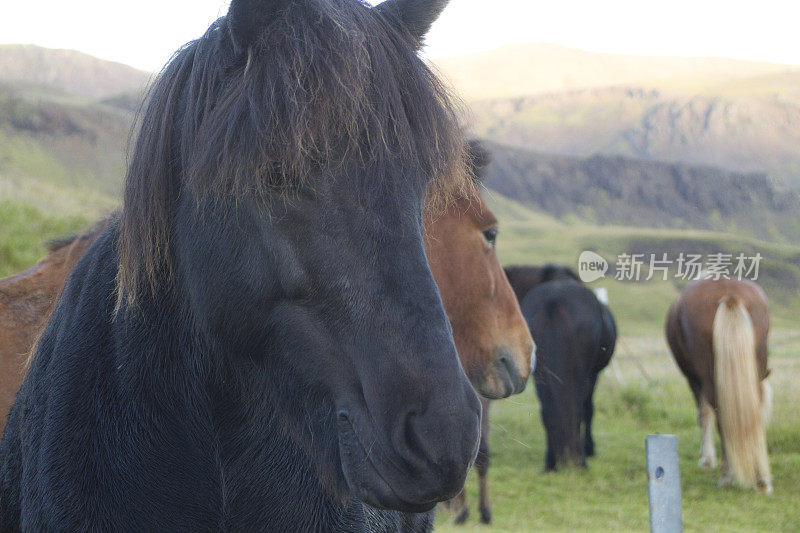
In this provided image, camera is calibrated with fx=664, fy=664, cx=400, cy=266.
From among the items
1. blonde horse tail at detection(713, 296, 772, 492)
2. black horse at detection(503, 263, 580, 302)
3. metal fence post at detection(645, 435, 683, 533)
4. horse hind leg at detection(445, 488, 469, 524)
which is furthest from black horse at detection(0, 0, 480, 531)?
black horse at detection(503, 263, 580, 302)

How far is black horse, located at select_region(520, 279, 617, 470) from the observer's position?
8844 millimetres

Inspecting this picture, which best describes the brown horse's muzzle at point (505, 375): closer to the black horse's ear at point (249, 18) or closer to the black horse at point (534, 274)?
the black horse's ear at point (249, 18)

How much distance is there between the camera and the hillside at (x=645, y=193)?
72.6 meters

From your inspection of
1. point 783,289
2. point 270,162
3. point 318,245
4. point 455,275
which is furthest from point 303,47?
point 783,289

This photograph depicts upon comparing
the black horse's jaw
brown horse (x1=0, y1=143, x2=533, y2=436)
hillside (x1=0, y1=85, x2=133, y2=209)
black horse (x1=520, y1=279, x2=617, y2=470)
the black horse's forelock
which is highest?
the black horse's forelock

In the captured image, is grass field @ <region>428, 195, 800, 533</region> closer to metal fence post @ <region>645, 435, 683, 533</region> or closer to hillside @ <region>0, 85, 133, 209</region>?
metal fence post @ <region>645, 435, 683, 533</region>

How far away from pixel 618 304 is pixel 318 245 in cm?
4745

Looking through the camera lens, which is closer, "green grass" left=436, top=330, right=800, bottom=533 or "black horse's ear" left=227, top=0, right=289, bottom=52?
"black horse's ear" left=227, top=0, right=289, bottom=52

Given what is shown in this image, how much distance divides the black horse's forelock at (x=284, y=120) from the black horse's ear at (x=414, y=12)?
0.07 m

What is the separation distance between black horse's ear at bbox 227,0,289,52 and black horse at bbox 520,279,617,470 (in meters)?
7.59

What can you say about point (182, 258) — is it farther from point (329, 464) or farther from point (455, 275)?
point (455, 275)

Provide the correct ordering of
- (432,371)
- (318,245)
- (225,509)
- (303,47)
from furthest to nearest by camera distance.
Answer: (225,509)
(303,47)
(318,245)
(432,371)

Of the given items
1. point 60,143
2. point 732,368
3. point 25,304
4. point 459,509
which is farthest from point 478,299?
point 60,143

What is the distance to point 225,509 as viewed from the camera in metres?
1.67
